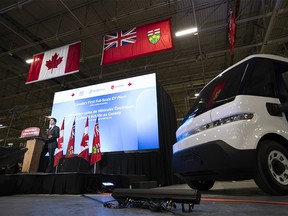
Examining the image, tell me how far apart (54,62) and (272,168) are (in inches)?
286

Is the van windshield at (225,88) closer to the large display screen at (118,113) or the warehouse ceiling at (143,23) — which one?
the large display screen at (118,113)

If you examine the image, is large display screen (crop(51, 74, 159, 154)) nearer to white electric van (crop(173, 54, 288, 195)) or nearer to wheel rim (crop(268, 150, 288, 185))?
white electric van (crop(173, 54, 288, 195))

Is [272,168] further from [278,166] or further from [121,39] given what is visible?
[121,39]

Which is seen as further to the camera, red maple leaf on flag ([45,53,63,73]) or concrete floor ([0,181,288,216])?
red maple leaf on flag ([45,53,63,73])

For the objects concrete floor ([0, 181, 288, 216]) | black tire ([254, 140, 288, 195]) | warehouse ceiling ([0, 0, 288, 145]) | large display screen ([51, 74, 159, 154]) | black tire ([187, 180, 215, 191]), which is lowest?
concrete floor ([0, 181, 288, 216])

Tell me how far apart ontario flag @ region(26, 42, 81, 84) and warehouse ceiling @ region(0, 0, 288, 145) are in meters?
1.12

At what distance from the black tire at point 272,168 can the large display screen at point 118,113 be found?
3139 millimetres

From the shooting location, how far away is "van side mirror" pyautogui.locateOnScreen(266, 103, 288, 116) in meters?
2.06

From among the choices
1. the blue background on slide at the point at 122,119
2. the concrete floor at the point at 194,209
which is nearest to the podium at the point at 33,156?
the blue background on slide at the point at 122,119

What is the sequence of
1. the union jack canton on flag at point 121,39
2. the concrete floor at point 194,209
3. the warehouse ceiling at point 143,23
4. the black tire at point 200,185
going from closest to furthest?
1. the concrete floor at point 194,209
2. the black tire at point 200,185
3. the union jack canton on flag at point 121,39
4. the warehouse ceiling at point 143,23

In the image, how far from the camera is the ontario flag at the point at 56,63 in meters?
6.79

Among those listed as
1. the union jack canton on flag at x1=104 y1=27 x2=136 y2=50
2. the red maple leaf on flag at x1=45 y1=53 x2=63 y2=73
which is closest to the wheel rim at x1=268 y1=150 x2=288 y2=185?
the union jack canton on flag at x1=104 y1=27 x2=136 y2=50

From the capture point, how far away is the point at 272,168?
1.92 m

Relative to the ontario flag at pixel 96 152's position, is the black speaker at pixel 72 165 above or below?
below
